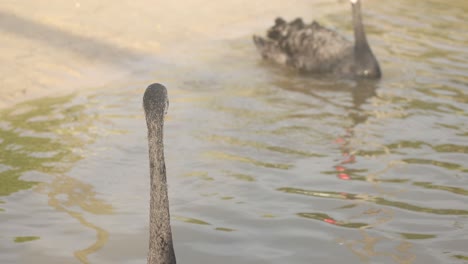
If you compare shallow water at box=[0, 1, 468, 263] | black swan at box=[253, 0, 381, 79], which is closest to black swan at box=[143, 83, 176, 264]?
shallow water at box=[0, 1, 468, 263]

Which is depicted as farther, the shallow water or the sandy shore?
the sandy shore

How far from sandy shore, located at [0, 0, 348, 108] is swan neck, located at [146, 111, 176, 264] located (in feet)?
16.6

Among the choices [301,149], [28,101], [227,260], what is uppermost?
[28,101]

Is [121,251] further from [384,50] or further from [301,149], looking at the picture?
[384,50]

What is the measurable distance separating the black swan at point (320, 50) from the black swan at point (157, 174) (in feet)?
22.2

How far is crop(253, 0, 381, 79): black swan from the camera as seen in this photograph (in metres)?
11.5

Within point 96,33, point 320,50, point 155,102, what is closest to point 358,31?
point 320,50

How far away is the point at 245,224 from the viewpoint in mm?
6438

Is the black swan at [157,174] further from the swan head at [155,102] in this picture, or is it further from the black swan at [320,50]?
the black swan at [320,50]

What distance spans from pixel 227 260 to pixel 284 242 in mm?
540

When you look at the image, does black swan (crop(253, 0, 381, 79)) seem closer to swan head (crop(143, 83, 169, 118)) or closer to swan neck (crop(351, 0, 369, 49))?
swan neck (crop(351, 0, 369, 49))

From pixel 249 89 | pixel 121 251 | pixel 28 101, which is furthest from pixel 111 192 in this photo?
pixel 249 89

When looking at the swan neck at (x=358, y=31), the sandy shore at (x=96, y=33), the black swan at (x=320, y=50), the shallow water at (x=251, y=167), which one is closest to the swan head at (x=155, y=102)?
the shallow water at (x=251, y=167)

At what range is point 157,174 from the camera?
4961 millimetres
